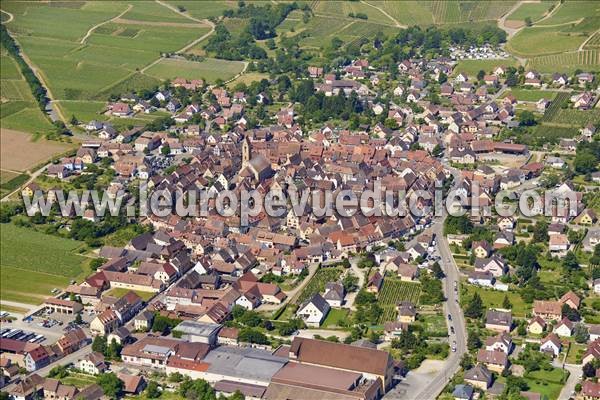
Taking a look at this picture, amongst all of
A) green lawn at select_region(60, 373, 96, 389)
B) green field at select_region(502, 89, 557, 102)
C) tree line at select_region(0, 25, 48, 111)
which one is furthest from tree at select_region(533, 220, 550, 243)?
tree line at select_region(0, 25, 48, 111)

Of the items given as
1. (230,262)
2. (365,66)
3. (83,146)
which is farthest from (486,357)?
(365,66)

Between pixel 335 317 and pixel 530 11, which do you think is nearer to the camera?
pixel 335 317

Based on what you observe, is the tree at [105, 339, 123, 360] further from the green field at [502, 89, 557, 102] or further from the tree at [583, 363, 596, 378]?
the green field at [502, 89, 557, 102]

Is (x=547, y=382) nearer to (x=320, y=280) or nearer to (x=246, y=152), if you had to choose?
(x=320, y=280)

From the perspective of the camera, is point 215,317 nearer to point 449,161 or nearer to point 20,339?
point 20,339

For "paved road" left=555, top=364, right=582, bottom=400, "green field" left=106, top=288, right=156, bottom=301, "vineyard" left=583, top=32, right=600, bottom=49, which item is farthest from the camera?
"vineyard" left=583, top=32, right=600, bottom=49

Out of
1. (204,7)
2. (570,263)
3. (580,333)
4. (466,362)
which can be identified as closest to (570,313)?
(580,333)

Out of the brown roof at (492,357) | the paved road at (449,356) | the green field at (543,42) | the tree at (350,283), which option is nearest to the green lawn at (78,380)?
the paved road at (449,356)

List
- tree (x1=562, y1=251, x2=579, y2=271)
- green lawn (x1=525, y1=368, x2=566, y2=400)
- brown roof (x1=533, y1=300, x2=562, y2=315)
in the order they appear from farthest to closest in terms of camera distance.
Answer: tree (x1=562, y1=251, x2=579, y2=271), brown roof (x1=533, y1=300, x2=562, y2=315), green lawn (x1=525, y1=368, x2=566, y2=400)
